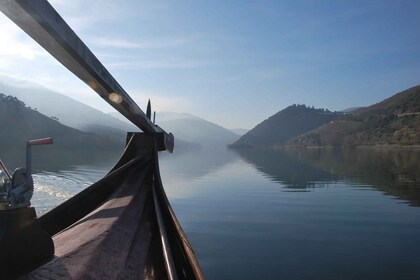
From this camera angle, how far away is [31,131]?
175750mm

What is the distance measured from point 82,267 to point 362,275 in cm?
1032

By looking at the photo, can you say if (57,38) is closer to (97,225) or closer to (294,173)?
(97,225)

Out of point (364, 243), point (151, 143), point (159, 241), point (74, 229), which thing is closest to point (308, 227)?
point (364, 243)

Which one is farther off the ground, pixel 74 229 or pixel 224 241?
pixel 74 229

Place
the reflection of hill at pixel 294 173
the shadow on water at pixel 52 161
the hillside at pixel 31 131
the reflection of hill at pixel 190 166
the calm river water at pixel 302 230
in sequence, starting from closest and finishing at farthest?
the calm river water at pixel 302 230 < the reflection of hill at pixel 294 173 < the reflection of hill at pixel 190 166 < the shadow on water at pixel 52 161 < the hillside at pixel 31 131

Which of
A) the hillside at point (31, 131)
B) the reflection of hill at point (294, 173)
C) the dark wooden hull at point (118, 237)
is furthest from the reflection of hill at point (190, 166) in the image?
the hillside at point (31, 131)

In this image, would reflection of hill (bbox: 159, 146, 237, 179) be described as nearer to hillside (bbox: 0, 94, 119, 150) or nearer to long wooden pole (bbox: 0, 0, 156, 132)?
long wooden pole (bbox: 0, 0, 156, 132)

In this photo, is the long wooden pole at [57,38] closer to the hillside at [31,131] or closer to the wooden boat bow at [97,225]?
the wooden boat bow at [97,225]

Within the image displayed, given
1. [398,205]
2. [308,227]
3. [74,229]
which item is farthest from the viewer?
[398,205]

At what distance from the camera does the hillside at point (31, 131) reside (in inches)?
6348

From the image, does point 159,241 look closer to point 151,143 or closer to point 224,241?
point 151,143

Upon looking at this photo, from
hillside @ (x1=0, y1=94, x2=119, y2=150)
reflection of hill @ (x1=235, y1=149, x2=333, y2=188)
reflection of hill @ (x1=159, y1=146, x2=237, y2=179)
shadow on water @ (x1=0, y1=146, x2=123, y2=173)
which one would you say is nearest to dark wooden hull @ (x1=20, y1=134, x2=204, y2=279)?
reflection of hill @ (x1=235, y1=149, x2=333, y2=188)

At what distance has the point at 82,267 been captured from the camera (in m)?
4.16

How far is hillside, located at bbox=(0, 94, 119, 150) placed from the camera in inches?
6348
